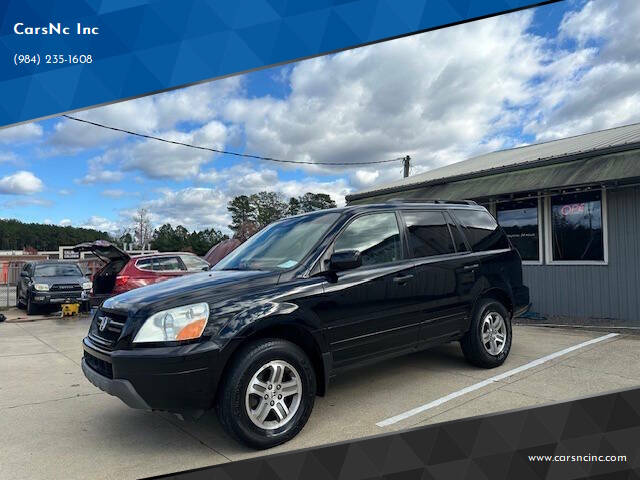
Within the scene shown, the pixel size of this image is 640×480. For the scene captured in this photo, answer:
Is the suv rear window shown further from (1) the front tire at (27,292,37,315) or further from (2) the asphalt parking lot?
(1) the front tire at (27,292,37,315)

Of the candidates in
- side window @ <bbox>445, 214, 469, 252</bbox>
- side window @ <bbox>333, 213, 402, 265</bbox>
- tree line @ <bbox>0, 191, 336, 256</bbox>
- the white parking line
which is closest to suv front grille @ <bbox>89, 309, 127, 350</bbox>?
side window @ <bbox>333, 213, 402, 265</bbox>

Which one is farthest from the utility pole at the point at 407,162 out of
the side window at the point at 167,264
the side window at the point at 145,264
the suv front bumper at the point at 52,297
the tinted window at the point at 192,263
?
the suv front bumper at the point at 52,297

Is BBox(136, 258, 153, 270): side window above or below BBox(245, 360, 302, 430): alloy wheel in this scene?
above

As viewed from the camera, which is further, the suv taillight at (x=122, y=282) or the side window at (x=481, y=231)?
the suv taillight at (x=122, y=282)

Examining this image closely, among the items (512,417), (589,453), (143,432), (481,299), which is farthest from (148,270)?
(589,453)

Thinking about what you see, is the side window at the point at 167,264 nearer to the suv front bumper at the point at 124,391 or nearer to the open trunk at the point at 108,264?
the open trunk at the point at 108,264

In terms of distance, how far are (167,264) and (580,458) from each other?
9.62m

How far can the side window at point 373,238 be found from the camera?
14.5ft

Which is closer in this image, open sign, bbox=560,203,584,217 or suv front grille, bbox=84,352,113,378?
suv front grille, bbox=84,352,113,378

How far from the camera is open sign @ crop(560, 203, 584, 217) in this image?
30.1 ft

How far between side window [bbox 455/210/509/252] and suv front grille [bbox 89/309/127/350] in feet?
12.9

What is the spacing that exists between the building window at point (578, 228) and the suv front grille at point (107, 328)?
8.74m

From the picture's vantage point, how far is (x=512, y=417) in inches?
154

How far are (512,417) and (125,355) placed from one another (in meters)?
3.21
